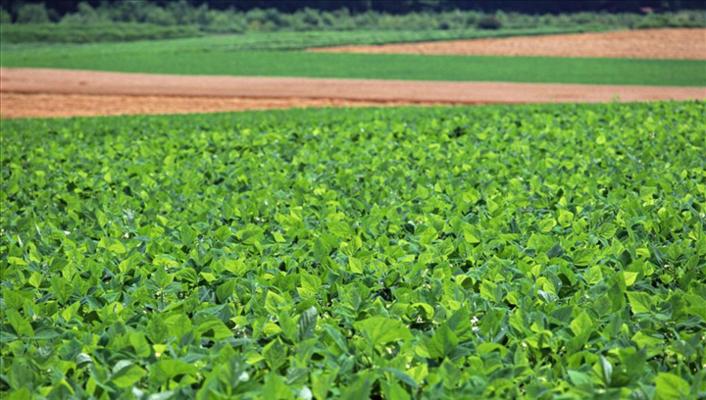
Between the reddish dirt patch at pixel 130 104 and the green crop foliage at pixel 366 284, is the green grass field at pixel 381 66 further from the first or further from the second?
the green crop foliage at pixel 366 284

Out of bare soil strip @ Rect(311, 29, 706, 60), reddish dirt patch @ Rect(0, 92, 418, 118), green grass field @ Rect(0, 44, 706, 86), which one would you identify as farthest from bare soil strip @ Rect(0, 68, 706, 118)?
bare soil strip @ Rect(311, 29, 706, 60)

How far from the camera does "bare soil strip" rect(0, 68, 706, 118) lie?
107 feet

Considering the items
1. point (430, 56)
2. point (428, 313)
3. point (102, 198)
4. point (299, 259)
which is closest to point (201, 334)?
point (428, 313)

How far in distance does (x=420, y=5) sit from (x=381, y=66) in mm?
43800

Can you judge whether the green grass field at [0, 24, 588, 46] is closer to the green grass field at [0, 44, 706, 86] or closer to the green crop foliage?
the green grass field at [0, 44, 706, 86]

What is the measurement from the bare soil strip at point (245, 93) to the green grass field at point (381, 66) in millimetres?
3265

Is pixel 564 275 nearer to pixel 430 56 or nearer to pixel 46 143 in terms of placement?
pixel 46 143

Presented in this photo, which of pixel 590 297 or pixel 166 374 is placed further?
pixel 590 297

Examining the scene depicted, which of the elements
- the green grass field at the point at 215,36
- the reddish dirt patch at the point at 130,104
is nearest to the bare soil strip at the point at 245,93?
the reddish dirt patch at the point at 130,104

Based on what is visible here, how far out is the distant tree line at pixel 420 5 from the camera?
84375 millimetres

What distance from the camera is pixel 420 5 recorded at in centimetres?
9038

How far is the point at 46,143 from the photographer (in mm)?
11430

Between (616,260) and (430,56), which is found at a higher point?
(616,260)

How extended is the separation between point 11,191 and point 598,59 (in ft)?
163
